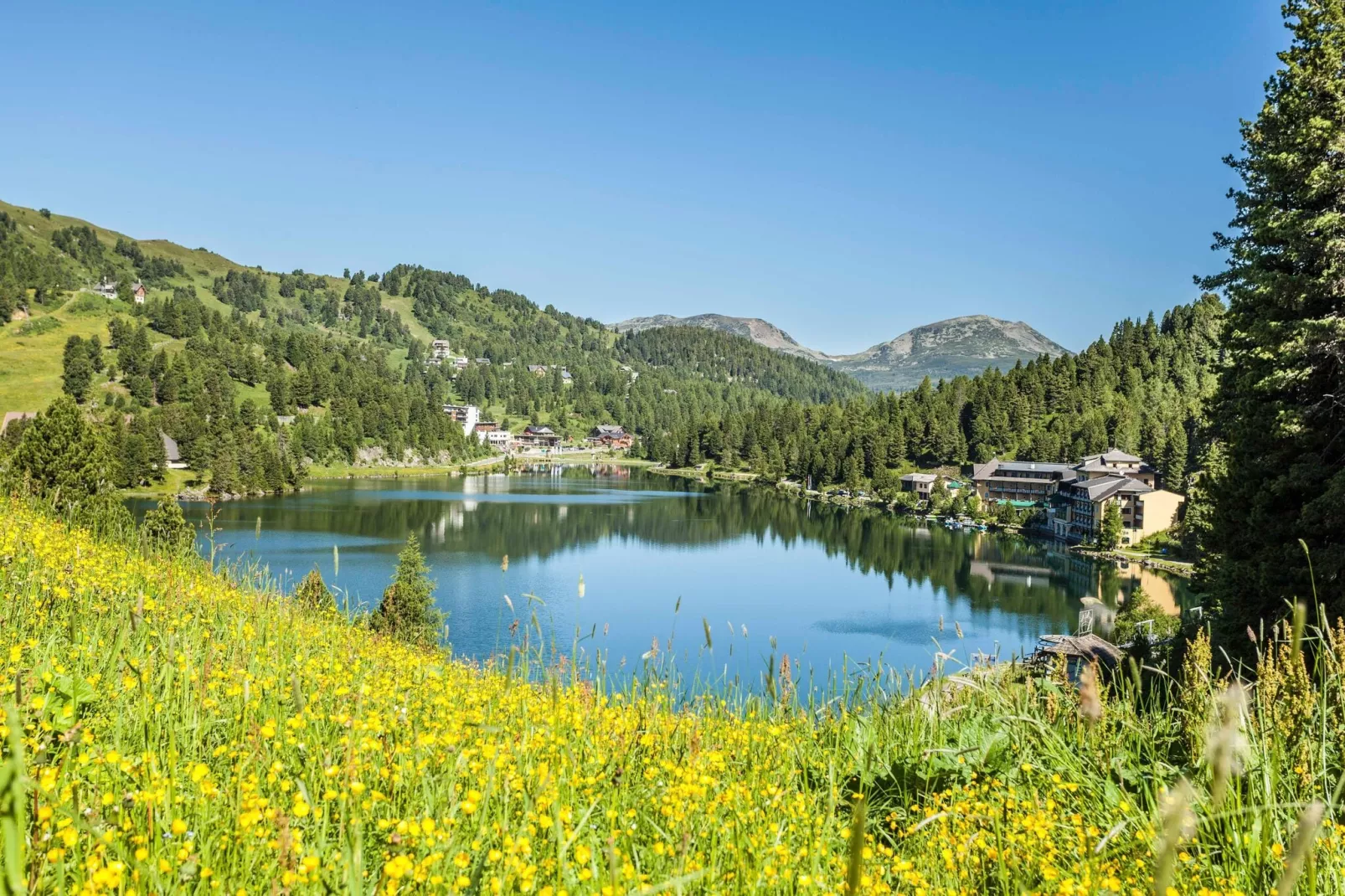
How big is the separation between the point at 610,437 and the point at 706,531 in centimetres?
11202

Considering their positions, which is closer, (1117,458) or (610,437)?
(1117,458)

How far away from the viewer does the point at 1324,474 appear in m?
12.5

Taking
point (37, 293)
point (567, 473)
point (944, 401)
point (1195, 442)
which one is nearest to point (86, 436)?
point (1195, 442)

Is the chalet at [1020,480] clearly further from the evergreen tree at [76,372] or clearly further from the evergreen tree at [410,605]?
the evergreen tree at [76,372]

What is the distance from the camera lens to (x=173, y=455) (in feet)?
254

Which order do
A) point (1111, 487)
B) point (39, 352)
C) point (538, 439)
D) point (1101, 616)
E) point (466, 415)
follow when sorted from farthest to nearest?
point (538, 439), point (466, 415), point (39, 352), point (1111, 487), point (1101, 616)

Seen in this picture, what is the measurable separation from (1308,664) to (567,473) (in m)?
121

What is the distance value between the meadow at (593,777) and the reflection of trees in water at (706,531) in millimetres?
34918

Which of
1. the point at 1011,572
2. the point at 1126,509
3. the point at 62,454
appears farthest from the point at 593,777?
the point at 1126,509

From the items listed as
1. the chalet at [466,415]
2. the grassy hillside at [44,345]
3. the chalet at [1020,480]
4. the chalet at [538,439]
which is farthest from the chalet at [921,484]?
the chalet at [466,415]

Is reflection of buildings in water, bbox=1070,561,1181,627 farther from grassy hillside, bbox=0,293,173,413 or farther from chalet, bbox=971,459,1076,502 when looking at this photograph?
grassy hillside, bbox=0,293,173,413

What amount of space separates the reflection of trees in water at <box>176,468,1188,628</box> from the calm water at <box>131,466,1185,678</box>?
24cm

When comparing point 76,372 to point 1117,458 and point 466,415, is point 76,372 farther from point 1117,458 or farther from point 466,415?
point 1117,458

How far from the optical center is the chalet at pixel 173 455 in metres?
76.8
